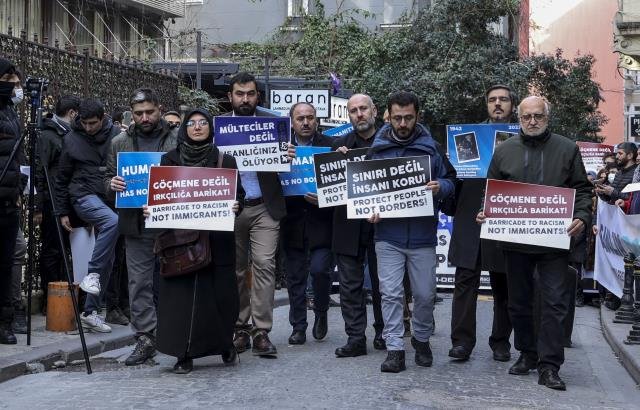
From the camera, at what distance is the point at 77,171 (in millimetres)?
10055

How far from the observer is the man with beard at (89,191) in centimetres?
998

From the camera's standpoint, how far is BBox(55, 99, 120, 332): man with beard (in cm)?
998

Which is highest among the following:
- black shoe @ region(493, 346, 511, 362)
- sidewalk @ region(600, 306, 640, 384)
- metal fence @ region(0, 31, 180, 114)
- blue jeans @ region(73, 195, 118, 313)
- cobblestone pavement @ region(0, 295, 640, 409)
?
metal fence @ region(0, 31, 180, 114)

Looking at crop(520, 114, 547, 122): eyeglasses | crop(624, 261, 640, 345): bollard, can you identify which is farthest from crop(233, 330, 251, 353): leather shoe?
crop(624, 261, 640, 345): bollard

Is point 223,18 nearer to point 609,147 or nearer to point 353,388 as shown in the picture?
point 609,147

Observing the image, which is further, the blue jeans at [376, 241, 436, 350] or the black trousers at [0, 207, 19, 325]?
the black trousers at [0, 207, 19, 325]

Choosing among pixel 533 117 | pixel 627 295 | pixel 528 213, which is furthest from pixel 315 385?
pixel 627 295

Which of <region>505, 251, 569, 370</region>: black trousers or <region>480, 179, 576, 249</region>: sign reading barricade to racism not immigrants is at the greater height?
<region>480, 179, 576, 249</region>: sign reading barricade to racism not immigrants

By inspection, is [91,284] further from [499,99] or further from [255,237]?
[499,99]

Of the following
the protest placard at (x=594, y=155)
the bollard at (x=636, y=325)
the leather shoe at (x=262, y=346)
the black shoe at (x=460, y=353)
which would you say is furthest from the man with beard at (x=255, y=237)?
the protest placard at (x=594, y=155)

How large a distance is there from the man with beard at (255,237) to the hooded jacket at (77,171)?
1.65 meters

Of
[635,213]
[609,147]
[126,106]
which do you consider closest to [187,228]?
[126,106]

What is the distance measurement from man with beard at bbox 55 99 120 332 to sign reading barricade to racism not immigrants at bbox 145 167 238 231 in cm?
200

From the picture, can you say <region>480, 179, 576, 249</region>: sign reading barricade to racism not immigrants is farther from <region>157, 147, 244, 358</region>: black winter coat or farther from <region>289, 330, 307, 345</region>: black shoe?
<region>289, 330, 307, 345</region>: black shoe
